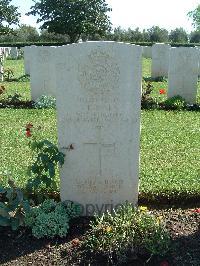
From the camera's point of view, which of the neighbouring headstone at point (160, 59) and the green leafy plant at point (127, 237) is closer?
the green leafy plant at point (127, 237)

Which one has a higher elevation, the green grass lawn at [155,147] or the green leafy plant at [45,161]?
the green leafy plant at [45,161]

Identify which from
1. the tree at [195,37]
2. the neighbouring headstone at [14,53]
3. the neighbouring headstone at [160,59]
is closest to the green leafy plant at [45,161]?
the neighbouring headstone at [160,59]

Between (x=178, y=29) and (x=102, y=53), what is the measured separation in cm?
5801

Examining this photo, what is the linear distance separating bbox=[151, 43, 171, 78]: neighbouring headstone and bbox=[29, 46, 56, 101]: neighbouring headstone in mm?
6668

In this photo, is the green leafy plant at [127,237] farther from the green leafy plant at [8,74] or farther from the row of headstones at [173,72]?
the green leafy plant at [8,74]

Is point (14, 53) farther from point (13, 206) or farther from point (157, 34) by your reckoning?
point (157, 34)

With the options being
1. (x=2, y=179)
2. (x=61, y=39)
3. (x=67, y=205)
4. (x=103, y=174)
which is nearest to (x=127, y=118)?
(x=103, y=174)

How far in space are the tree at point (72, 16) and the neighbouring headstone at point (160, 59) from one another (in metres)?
30.8

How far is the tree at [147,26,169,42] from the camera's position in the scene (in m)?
54.0

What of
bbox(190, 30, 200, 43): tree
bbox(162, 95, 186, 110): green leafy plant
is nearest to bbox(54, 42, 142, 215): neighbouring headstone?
bbox(162, 95, 186, 110): green leafy plant

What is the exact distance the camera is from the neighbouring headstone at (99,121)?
3.94 metres

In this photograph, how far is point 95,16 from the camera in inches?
1889

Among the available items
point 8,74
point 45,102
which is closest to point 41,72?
point 45,102

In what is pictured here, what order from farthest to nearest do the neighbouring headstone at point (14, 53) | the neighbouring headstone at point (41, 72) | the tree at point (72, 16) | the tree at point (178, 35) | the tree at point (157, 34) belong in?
the tree at point (178, 35), the tree at point (157, 34), the tree at point (72, 16), the neighbouring headstone at point (14, 53), the neighbouring headstone at point (41, 72)
